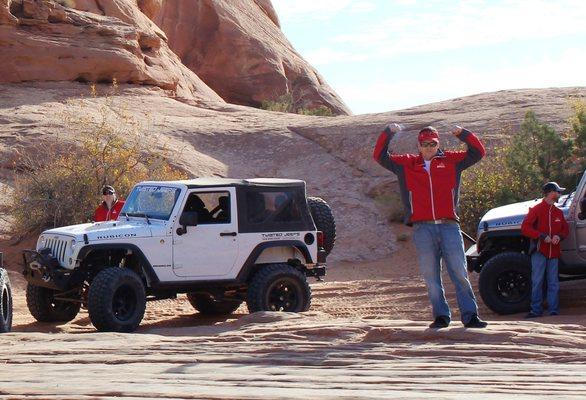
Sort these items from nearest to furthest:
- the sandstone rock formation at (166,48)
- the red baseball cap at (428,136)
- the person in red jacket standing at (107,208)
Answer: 1. the red baseball cap at (428,136)
2. the person in red jacket standing at (107,208)
3. the sandstone rock formation at (166,48)

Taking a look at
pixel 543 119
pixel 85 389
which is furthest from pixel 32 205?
pixel 85 389

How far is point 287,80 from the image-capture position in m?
42.8

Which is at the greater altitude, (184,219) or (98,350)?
(184,219)

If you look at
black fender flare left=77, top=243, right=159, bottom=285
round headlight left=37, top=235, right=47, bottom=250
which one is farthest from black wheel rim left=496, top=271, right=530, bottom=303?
round headlight left=37, top=235, right=47, bottom=250

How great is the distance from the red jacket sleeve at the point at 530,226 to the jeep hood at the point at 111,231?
167 inches

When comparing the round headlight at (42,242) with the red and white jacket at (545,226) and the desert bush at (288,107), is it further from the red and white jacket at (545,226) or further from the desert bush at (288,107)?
the desert bush at (288,107)

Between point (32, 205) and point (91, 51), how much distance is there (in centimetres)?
1118

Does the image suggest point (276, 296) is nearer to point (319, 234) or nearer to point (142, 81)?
point (319, 234)

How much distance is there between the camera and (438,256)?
9141 mm

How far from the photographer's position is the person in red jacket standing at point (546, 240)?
42.0 ft

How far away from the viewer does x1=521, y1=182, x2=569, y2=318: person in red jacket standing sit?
12.8m

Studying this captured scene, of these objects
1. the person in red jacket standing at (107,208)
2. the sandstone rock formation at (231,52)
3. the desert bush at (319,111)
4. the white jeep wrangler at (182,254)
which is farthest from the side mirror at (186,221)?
the sandstone rock formation at (231,52)

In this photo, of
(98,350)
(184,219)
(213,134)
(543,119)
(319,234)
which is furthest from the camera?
(213,134)

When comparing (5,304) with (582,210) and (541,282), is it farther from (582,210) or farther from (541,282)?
(582,210)
